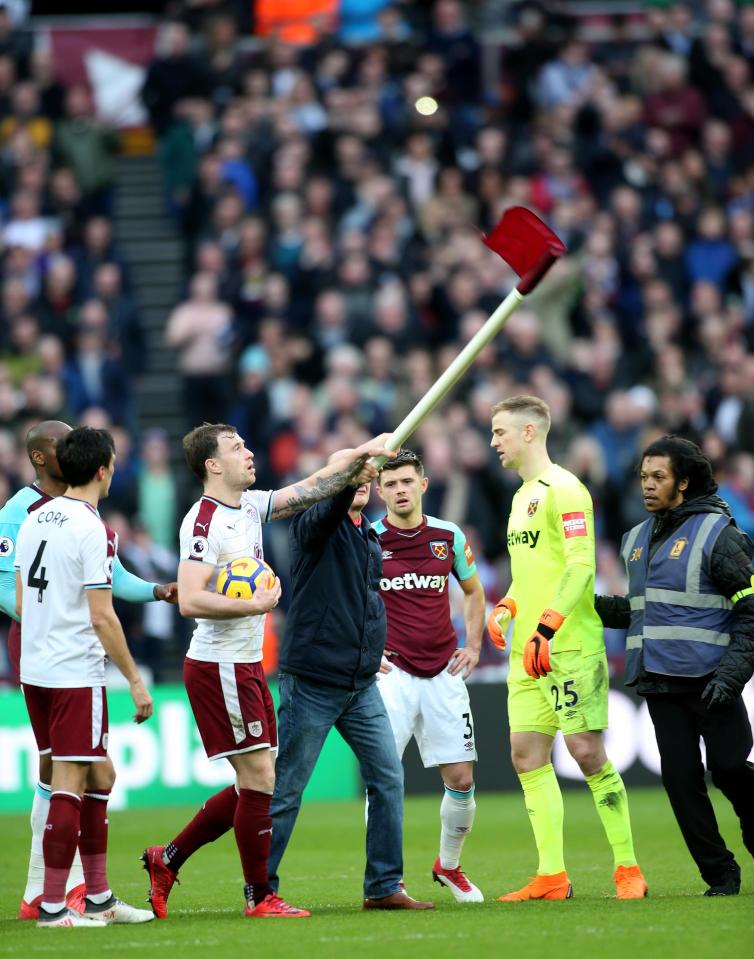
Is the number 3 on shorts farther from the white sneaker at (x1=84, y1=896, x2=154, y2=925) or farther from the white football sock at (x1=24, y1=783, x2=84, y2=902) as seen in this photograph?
the white football sock at (x1=24, y1=783, x2=84, y2=902)

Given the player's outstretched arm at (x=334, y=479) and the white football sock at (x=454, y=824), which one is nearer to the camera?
the player's outstretched arm at (x=334, y=479)

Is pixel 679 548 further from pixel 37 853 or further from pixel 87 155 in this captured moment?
pixel 87 155

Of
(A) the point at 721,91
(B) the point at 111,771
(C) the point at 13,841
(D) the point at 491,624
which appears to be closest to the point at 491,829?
(C) the point at 13,841

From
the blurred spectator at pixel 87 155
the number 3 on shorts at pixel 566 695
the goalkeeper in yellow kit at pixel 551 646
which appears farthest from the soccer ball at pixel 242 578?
the blurred spectator at pixel 87 155

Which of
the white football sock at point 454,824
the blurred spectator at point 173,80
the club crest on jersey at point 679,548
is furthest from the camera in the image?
the blurred spectator at point 173,80

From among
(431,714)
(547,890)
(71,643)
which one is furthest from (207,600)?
(547,890)

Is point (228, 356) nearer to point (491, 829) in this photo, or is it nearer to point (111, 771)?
point (491, 829)

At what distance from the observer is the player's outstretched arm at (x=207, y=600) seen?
8273 mm

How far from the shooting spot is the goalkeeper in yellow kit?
9.36 metres

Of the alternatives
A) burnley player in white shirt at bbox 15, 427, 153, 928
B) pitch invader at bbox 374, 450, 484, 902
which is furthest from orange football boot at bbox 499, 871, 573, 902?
burnley player in white shirt at bbox 15, 427, 153, 928

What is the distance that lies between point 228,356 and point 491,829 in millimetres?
7290

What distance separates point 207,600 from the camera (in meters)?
8.30

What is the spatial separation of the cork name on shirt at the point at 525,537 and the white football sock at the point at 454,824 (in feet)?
4.51

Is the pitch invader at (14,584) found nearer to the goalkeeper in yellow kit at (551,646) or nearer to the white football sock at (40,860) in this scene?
the white football sock at (40,860)
